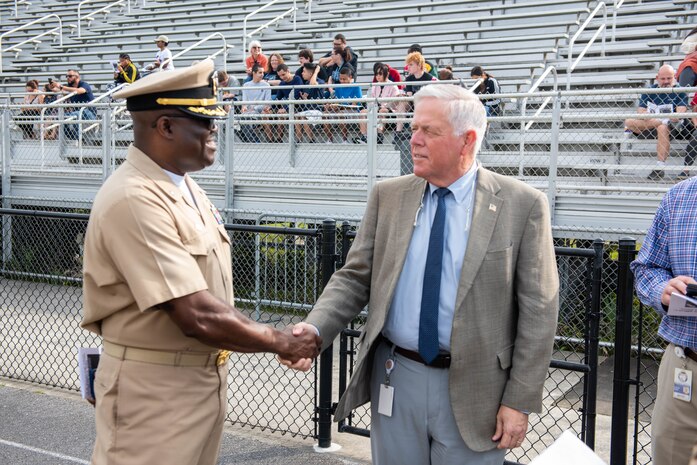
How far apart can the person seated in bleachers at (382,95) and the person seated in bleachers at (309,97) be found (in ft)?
2.19

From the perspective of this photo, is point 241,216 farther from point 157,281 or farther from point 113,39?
point 113,39

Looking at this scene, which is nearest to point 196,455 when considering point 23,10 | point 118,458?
point 118,458

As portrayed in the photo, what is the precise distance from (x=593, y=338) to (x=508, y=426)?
1372 mm

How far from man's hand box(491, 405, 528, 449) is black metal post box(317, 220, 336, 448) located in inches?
80.5

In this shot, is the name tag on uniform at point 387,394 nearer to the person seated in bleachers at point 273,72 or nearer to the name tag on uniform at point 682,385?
the name tag on uniform at point 682,385

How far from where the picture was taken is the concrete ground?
5020mm

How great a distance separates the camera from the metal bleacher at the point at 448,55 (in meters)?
9.23

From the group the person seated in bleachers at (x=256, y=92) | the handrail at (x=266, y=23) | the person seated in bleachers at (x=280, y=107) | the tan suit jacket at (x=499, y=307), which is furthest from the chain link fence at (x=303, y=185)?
the handrail at (x=266, y=23)

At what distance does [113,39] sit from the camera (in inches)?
894

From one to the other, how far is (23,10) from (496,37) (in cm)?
1813

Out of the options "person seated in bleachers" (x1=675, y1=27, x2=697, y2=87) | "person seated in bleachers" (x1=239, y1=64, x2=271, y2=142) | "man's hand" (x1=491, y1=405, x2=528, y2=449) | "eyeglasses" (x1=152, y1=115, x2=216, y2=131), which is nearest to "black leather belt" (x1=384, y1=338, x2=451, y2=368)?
"man's hand" (x1=491, y1=405, x2=528, y2=449)

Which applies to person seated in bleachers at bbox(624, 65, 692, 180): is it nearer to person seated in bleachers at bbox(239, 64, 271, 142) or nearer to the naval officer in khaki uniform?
person seated in bleachers at bbox(239, 64, 271, 142)

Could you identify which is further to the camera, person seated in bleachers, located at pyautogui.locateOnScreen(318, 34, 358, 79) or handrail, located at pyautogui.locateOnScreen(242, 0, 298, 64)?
handrail, located at pyautogui.locateOnScreen(242, 0, 298, 64)

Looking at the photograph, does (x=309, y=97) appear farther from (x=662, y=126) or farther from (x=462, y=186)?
(x=462, y=186)
